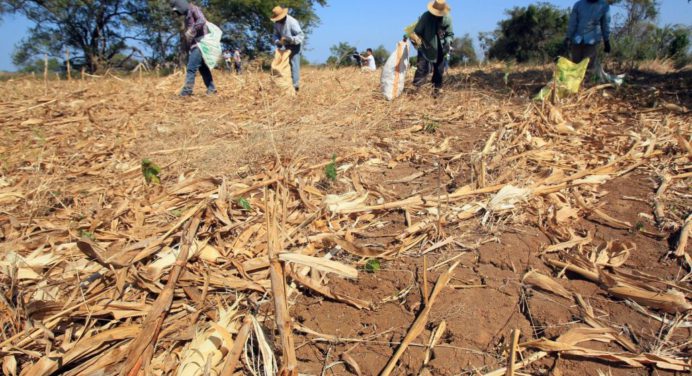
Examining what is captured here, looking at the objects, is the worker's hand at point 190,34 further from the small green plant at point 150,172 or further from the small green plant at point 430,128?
the small green plant at point 430,128

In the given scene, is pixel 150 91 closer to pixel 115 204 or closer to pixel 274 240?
pixel 115 204

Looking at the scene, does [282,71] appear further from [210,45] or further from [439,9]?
[439,9]

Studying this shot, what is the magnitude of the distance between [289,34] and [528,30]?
2415cm

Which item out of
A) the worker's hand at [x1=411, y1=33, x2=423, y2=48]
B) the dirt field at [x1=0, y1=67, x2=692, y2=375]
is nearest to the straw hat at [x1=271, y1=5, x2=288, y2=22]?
the worker's hand at [x1=411, y1=33, x2=423, y2=48]

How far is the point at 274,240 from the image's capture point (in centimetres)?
155

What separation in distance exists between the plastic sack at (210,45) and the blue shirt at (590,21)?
512cm

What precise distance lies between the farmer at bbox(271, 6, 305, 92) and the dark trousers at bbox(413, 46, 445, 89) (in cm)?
189

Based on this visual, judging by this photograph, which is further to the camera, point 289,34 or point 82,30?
point 82,30

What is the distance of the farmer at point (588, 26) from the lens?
16.6 ft

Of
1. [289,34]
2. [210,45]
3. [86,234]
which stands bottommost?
[86,234]

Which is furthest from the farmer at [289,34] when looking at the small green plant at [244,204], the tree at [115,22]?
Result: the tree at [115,22]

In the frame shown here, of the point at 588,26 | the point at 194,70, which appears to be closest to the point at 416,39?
the point at 588,26

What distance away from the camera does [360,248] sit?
1880mm

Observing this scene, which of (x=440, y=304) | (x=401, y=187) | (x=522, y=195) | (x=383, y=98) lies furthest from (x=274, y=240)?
(x=383, y=98)
